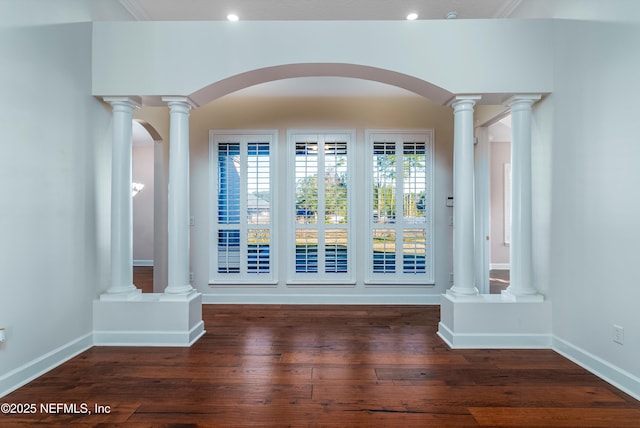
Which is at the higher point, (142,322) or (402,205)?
(402,205)

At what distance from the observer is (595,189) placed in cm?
235

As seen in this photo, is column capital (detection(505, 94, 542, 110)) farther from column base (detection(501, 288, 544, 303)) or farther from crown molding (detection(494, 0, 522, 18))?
column base (detection(501, 288, 544, 303))

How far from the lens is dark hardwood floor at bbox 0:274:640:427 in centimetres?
180

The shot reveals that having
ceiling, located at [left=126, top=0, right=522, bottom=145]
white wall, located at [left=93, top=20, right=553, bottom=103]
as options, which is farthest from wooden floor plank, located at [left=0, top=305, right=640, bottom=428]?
ceiling, located at [left=126, top=0, right=522, bottom=145]

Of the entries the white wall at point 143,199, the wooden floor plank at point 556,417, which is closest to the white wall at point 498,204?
the wooden floor plank at point 556,417

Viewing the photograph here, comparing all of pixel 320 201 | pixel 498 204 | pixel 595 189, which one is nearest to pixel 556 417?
pixel 595 189

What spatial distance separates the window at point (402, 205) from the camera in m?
4.23

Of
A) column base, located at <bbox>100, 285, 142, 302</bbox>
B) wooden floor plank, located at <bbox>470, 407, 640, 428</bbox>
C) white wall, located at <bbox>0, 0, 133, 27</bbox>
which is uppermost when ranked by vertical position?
white wall, located at <bbox>0, 0, 133, 27</bbox>

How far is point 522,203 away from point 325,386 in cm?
215

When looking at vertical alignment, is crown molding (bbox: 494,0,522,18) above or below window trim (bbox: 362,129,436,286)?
above

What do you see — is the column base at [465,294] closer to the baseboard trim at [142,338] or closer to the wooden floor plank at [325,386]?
the wooden floor plank at [325,386]

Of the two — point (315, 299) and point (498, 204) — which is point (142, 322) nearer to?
point (315, 299)

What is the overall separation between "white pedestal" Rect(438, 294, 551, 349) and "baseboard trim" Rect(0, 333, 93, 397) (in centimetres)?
295

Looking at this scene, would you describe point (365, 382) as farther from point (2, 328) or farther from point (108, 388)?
point (2, 328)
